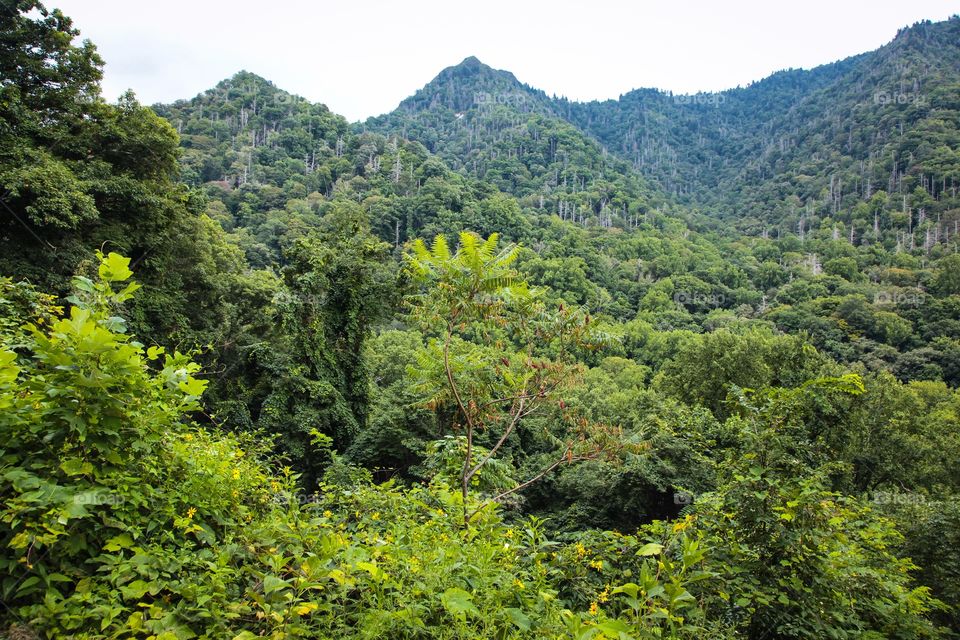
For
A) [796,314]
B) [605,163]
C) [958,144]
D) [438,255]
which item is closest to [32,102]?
[438,255]

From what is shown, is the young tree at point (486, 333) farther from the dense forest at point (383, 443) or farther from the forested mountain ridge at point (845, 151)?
the forested mountain ridge at point (845, 151)

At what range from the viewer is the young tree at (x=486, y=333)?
4.07 m

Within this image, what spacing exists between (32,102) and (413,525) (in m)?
16.9

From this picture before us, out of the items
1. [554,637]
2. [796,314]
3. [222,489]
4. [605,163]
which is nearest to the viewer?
[554,637]

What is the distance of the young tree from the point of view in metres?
4.07

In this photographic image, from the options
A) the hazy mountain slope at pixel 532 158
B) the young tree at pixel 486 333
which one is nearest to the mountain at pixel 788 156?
the hazy mountain slope at pixel 532 158

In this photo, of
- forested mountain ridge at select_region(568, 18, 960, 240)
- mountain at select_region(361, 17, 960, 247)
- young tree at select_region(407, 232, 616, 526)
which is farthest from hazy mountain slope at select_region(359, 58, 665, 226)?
young tree at select_region(407, 232, 616, 526)

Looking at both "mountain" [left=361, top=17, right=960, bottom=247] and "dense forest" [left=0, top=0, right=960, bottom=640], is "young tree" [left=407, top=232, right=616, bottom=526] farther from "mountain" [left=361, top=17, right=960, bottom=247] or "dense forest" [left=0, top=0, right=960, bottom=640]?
"mountain" [left=361, top=17, right=960, bottom=247]

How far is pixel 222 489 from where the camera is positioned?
95.9 inches

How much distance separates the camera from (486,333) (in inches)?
197

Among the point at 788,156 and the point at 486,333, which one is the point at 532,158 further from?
the point at 486,333

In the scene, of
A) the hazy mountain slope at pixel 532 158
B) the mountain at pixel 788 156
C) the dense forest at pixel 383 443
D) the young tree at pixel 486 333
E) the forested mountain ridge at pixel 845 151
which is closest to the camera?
the dense forest at pixel 383 443

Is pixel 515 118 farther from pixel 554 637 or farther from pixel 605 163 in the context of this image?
pixel 554 637

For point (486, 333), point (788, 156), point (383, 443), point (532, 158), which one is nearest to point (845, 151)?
point (788, 156)
